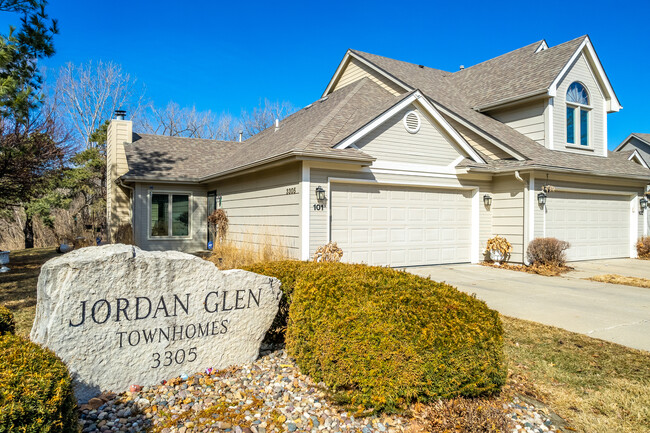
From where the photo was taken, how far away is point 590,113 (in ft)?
46.5

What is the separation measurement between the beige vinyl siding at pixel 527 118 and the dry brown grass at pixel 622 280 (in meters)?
4.98

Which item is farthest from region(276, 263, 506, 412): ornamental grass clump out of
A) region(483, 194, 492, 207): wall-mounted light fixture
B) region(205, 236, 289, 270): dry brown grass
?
region(483, 194, 492, 207): wall-mounted light fixture

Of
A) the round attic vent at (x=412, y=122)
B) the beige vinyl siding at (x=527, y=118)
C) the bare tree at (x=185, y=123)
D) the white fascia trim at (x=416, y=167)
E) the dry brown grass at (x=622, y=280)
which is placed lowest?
the dry brown grass at (x=622, y=280)

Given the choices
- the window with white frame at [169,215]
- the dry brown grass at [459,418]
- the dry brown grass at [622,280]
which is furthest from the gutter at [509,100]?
the dry brown grass at [459,418]

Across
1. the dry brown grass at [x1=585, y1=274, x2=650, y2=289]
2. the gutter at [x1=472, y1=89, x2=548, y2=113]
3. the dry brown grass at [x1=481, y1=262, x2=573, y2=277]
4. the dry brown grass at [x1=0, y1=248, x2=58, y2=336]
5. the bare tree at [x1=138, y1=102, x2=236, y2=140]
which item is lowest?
the dry brown grass at [x1=0, y1=248, x2=58, y2=336]

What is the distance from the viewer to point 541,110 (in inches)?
520

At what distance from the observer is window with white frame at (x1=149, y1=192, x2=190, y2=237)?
14320mm

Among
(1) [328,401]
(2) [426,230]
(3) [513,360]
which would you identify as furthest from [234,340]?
(2) [426,230]

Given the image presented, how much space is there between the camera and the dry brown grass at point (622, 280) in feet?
29.5

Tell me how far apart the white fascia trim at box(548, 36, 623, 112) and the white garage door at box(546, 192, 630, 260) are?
10.6 feet

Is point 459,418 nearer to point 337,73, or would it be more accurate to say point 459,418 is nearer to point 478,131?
point 478,131

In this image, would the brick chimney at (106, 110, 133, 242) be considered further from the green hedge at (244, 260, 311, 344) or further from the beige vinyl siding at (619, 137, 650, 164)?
the beige vinyl siding at (619, 137, 650, 164)

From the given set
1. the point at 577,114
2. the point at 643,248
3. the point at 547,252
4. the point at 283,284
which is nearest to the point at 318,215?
the point at 283,284

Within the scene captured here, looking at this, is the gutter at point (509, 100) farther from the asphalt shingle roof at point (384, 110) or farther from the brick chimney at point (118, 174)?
the brick chimney at point (118, 174)
